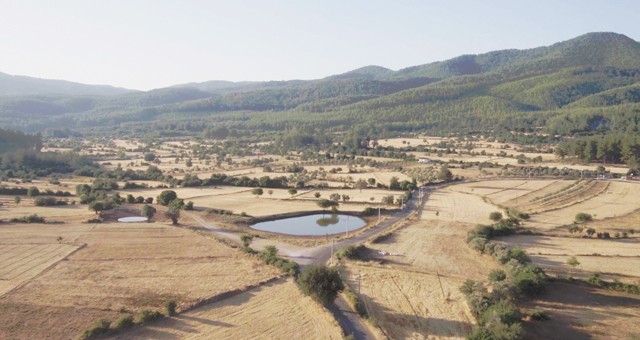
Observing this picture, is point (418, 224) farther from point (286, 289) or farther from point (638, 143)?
point (638, 143)

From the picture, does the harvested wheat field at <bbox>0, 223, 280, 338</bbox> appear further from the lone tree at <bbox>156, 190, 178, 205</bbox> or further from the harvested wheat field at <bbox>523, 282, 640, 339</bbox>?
the harvested wheat field at <bbox>523, 282, 640, 339</bbox>

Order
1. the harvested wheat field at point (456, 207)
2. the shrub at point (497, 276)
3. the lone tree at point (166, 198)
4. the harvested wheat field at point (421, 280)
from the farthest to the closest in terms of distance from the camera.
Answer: the lone tree at point (166, 198) < the harvested wheat field at point (456, 207) < the shrub at point (497, 276) < the harvested wheat field at point (421, 280)

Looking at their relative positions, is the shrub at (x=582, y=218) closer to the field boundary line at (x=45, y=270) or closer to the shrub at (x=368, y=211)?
the shrub at (x=368, y=211)

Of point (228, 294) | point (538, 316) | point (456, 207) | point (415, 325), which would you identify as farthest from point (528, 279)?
point (456, 207)

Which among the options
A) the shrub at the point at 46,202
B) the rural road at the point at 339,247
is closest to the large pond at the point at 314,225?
the rural road at the point at 339,247

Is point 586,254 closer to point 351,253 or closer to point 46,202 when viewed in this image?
point 351,253

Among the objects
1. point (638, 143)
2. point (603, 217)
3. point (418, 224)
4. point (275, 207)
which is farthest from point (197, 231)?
point (638, 143)

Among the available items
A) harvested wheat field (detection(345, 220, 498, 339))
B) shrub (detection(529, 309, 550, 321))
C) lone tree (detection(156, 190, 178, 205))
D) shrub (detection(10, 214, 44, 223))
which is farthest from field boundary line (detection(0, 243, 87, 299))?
shrub (detection(529, 309, 550, 321))
